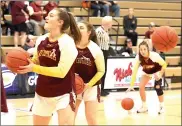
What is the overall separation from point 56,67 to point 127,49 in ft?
6.45

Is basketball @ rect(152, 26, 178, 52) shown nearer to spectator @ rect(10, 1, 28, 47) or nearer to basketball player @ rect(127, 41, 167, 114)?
basketball player @ rect(127, 41, 167, 114)

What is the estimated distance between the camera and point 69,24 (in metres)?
3.18

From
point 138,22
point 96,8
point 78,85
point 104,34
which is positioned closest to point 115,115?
point 138,22

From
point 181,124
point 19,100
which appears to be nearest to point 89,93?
point 19,100

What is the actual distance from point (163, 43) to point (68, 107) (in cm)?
81

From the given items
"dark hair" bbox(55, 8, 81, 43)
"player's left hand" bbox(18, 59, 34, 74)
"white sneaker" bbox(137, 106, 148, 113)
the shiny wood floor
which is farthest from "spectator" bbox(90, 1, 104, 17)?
"white sneaker" bbox(137, 106, 148, 113)

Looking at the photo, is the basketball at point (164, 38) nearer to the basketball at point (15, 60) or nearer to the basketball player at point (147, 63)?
the basketball player at point (147, 63)

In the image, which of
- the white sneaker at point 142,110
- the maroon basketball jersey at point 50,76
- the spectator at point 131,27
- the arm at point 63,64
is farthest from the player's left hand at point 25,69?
the white sneaker at point 142,110

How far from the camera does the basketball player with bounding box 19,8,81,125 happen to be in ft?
10.0

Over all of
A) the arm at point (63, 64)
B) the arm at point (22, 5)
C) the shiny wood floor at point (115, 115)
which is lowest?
the shiny wood floor at point (115, 115)

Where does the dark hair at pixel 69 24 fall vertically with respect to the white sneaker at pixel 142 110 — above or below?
above

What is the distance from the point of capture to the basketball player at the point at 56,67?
10.0 feet

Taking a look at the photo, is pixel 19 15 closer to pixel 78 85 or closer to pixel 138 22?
pixel 78 85

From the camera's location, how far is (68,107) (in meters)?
3.25
